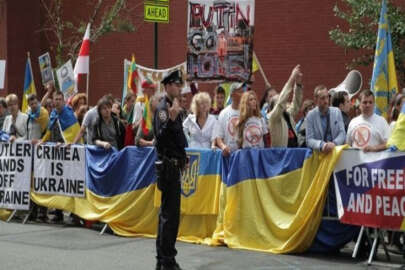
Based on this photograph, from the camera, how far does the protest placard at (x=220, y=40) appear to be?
35.3 feet

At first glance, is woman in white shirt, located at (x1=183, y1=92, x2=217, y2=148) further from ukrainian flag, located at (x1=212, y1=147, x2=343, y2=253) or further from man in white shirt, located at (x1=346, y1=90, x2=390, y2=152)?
man in white shirt, located at (x1=346, y1=90, x2=390, y2=152)

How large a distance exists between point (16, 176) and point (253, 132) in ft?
15.2

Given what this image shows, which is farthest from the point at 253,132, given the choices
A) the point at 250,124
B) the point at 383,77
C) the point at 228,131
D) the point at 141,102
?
the point at 141,102

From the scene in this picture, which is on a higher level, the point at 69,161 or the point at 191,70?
the point at 191,70

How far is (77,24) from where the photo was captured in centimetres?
2317

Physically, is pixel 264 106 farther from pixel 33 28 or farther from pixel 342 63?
pixel 33 28

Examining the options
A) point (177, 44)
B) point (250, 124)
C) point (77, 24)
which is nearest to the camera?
point (250, 124)

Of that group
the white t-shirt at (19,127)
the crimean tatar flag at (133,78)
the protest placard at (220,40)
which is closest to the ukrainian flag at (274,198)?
the protest placard at (220,40)

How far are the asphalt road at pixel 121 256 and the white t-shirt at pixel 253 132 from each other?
137cm

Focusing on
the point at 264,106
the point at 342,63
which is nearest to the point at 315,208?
the point at 264,106

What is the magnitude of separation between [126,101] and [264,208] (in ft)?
17.2

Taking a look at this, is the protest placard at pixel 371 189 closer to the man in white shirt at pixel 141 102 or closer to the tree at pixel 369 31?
the man in white shirt at pixel 141 102

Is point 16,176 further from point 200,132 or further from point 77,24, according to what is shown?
point 77,24

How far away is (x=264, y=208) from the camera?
30.6 ft
